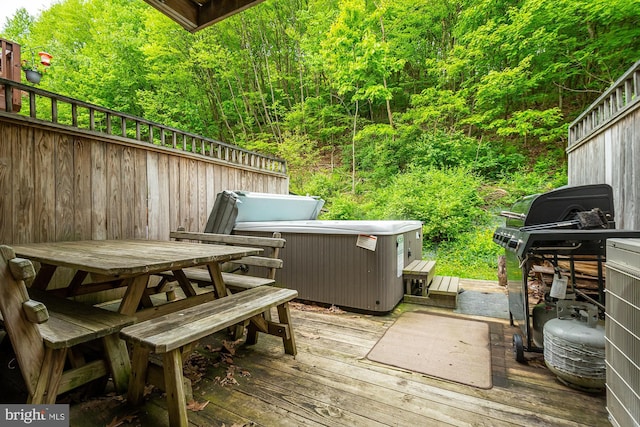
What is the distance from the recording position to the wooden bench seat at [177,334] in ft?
3.86

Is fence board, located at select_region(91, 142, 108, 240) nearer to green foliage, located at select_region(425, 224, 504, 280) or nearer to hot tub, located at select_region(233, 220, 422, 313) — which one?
hot tub, located at select_region(233, 220, 422, 313)

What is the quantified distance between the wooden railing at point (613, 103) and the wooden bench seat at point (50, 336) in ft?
13.2

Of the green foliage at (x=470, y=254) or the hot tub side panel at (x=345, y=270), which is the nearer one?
the hot tub side panel at (x=345, y=270)

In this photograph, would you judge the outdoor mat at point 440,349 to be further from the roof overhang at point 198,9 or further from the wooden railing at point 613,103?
the roof overhang at point 198,9

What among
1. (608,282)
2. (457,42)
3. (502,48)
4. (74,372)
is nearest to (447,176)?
(502,48)

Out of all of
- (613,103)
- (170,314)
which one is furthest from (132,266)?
(613,103)

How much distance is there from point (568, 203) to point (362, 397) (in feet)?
5.86

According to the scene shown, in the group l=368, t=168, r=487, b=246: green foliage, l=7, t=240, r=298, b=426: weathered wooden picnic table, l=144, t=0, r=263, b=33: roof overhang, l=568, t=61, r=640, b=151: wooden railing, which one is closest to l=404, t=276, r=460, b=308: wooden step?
Result: l=7, t=240, r=298, b=426: weathered wooden picnic table

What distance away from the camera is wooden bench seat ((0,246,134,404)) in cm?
106

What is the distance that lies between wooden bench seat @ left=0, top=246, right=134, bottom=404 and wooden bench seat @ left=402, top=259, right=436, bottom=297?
8.56 feet

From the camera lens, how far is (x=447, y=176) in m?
6.32

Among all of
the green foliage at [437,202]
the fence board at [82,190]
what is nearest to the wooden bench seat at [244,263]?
the fence board at [82,190]

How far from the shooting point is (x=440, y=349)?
6.70 ft

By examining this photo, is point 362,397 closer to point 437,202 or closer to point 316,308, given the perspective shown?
point 316,308
